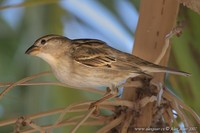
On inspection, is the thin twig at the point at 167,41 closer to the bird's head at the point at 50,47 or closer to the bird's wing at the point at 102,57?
the bird's wing at the point at 102,57

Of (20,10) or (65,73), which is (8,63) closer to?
(20,10)

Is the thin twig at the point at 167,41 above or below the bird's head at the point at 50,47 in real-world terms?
below

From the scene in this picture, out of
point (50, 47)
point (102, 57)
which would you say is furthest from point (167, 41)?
point (50, 47)

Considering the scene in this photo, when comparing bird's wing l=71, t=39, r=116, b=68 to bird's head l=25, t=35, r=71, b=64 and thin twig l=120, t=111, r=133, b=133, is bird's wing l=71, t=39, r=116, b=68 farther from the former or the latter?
thin twig l=120, t=111, r=133, b=133

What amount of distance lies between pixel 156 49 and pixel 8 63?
893 millimetres

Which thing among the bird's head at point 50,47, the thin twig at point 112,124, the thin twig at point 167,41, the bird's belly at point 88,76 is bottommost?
the thin twig at point 112,124

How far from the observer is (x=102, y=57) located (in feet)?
3.88

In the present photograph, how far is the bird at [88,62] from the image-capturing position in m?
1.15

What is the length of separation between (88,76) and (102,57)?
6 cm

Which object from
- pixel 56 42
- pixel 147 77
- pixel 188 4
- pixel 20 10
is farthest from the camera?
pixel 20 10

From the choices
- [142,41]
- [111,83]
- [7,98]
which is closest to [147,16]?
[142,41]

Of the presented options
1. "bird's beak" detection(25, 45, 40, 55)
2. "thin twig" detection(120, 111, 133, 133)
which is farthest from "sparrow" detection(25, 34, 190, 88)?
"thin twig" detection(120, 111, 133, 133)

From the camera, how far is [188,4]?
1022 mm

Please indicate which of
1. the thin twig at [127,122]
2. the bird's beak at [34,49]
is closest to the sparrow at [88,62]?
the bird's beak at [34,49]
